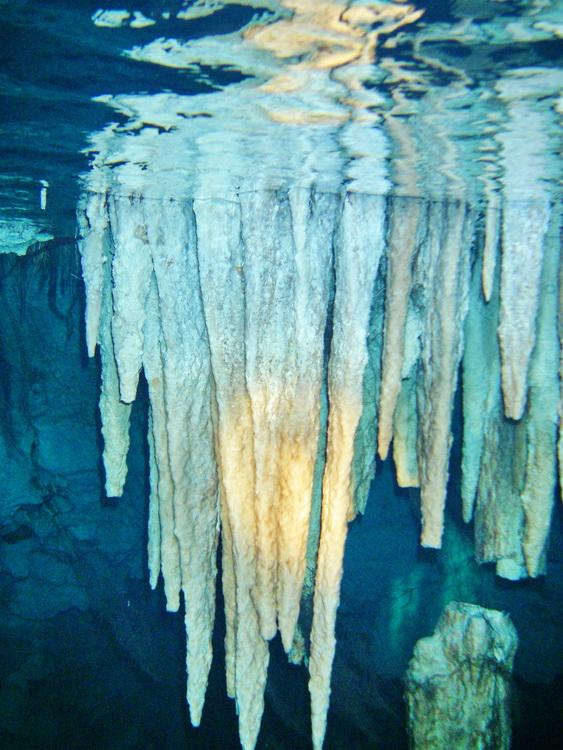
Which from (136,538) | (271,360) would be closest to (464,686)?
(271,360)

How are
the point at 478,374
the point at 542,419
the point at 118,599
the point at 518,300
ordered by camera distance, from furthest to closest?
the point at 118,599, the point at 478,374, the point at 542,419, the point at 518,300

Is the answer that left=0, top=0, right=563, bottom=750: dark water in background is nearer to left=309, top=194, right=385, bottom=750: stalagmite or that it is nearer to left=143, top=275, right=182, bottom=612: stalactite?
left=309, top=194, right=385, bottom=750: stalagmite

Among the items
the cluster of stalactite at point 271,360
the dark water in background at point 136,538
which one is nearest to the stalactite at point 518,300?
the cluster of stalactite at point 271,360

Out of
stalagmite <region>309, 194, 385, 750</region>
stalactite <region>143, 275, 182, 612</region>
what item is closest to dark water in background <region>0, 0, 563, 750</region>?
stalagmite <region>309, 194, 385, 750</region>

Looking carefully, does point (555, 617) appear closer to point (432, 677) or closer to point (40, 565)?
point (432, 677)

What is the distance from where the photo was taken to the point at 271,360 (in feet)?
14.5

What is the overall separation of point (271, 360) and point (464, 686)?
5380 mm

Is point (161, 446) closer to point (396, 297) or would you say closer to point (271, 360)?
point (271, 360)

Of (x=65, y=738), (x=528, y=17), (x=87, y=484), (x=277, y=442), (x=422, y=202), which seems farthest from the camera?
(x=87, y=484)

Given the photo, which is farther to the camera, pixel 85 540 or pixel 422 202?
pixel 85 540

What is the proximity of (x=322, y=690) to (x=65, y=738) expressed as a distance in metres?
7.63

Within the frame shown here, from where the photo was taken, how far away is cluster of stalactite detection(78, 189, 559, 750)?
14.5 ft

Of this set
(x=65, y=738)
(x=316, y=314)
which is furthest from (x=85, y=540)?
(x=316, y=314)

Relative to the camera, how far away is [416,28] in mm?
2771
